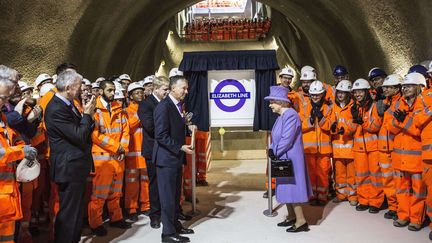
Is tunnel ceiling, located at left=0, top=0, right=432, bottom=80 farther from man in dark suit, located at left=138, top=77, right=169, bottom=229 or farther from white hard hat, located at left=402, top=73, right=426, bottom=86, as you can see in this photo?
man in dark suit, located at left=138, top=77, right=169, bottom=229

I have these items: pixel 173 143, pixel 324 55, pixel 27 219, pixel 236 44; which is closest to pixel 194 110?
pixel 173 143

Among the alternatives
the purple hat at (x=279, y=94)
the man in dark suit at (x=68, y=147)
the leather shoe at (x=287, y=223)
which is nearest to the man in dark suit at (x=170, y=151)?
the man in dark suit at (x=68, y=147)

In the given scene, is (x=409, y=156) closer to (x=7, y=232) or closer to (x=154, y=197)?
(x=154, y=197)

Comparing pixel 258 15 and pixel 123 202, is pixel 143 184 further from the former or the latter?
pixel 258 15

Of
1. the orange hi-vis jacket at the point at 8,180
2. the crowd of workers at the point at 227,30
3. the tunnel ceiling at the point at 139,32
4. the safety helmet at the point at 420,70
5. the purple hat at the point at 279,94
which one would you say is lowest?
the orange hi-vis jacket at the point at 8,180

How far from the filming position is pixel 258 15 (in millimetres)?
17219

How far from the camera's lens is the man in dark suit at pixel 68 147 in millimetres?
3820

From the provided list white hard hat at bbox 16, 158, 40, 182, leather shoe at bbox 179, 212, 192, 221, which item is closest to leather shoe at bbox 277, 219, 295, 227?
leather shoe at bbox 179, 212, 192, 221

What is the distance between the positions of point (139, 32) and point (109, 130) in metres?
6.75

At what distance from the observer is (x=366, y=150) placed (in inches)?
240

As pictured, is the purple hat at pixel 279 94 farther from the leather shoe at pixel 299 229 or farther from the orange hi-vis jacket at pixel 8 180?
the orange hi-vis jacket at pixel 8 180

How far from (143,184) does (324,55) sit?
8141mm

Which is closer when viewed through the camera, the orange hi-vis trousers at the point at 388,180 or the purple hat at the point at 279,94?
the purple hat at the point at 279,94

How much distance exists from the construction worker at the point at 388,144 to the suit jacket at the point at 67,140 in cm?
373
